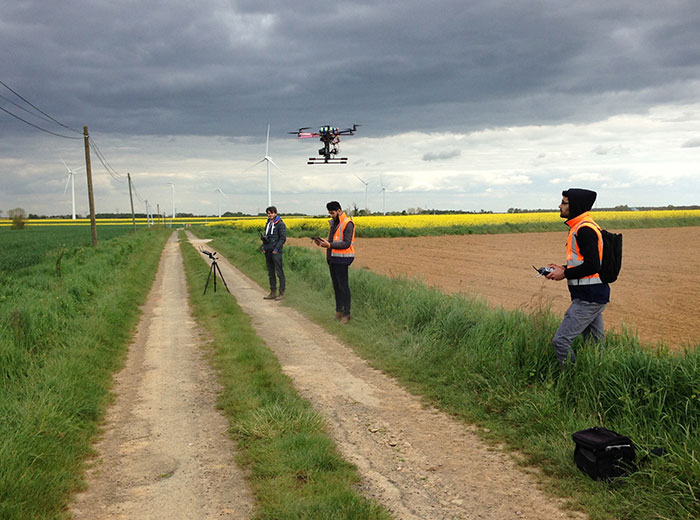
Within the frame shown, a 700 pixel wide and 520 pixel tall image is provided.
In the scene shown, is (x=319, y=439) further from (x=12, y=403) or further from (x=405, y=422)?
(x=12, y=403)

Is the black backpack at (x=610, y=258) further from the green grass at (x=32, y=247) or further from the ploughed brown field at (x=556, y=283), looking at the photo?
the green grass at (x=32, y=247)

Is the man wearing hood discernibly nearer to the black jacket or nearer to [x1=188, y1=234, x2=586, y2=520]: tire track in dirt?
[x1=188, y1=234, x2=586, y2=520]: tire track in dirt

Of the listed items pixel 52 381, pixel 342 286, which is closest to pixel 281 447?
pixel 52 381

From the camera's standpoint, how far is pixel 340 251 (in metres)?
10.1

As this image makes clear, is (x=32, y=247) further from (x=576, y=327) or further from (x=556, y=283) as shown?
(x=576, y=327)

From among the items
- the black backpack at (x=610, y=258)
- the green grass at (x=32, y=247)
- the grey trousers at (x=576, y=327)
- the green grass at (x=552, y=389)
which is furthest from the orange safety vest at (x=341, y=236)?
the green grass at (x=32, y=247)

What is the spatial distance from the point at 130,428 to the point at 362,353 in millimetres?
3642

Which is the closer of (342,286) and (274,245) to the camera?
(342,286)

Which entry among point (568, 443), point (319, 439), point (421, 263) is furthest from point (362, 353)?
point (421, 263)

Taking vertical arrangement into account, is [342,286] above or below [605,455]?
above

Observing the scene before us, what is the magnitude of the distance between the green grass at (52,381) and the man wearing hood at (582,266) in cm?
481

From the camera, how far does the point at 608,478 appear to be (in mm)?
3861

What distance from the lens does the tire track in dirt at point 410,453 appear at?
3.74 metres

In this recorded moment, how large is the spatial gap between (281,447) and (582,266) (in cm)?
336
